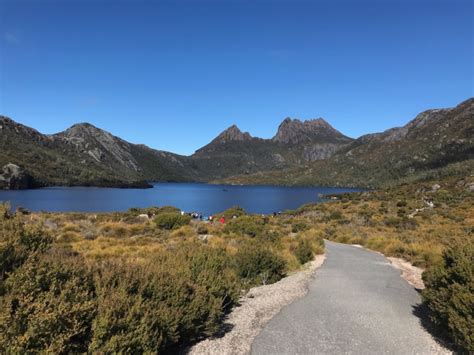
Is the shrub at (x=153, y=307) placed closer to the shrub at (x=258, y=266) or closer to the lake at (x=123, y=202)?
the shrub at (x=258, y=266)

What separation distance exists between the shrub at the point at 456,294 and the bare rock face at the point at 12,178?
147 meters

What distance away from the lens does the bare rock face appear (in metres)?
124

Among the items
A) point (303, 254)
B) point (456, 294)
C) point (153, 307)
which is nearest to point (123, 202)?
point (303, 254)

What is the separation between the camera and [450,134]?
181250 millimetres

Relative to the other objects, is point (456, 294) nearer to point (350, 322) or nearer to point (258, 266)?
point (350, 322)

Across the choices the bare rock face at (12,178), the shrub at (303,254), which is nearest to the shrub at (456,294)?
the shrub at (303,254)

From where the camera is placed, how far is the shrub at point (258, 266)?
33.0 ft

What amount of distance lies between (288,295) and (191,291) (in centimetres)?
330

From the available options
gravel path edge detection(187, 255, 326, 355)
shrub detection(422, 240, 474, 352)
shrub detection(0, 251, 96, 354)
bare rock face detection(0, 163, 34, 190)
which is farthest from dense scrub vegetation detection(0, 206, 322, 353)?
bare rock face detection(0, 163, 34, 190)

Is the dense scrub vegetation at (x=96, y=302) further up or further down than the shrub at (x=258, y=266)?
further up

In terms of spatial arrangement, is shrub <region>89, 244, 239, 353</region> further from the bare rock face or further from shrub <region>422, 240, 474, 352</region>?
the bare rock face

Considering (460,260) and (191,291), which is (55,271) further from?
(460,260)

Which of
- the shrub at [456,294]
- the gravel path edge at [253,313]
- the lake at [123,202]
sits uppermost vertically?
the shrub at [456,294]

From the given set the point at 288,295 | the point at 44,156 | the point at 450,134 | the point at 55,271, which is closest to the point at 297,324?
the point at 288,295
